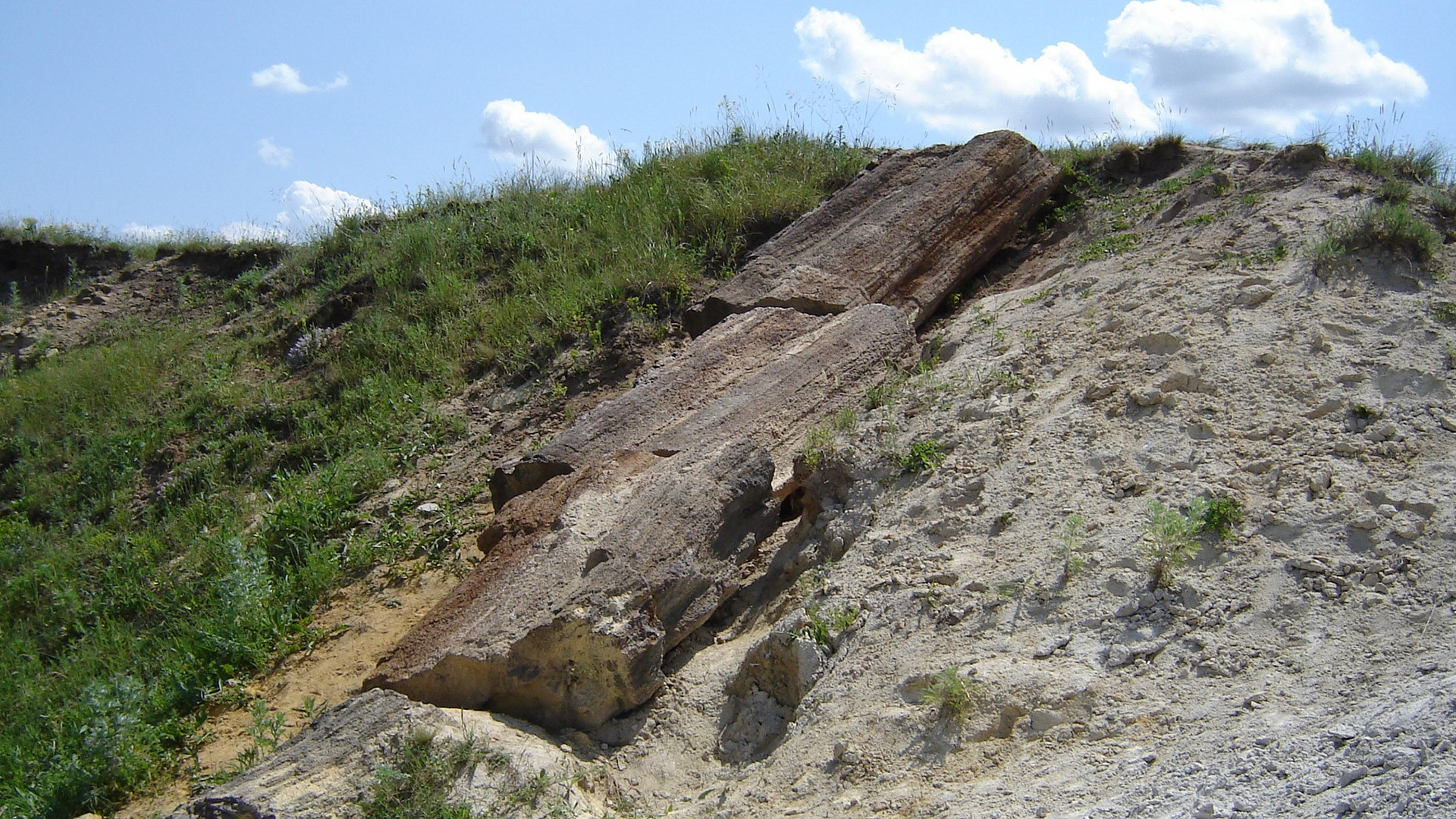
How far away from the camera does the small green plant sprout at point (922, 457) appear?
4.41m

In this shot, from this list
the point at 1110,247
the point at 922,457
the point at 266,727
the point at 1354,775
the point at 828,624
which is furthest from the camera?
the point at 1110,247

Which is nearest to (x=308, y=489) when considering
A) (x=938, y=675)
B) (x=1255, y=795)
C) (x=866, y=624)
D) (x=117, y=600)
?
(x=117, y=600)

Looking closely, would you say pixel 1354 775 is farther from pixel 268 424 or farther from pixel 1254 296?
pixel 268 424

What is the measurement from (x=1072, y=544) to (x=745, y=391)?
2009mm

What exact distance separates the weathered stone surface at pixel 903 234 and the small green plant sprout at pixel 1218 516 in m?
2.80

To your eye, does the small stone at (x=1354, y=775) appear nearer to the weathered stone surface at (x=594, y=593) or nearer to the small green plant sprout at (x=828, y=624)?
the small green plant sprout at (x=828, y=624)

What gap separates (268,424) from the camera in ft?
23.4

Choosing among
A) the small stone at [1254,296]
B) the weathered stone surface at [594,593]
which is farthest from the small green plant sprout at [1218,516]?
the weathered stone surface at [594,593]

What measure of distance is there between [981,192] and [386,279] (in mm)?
4651

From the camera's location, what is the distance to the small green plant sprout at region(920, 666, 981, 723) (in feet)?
10.2

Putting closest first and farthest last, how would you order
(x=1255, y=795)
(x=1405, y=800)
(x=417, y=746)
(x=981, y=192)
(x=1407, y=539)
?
1. (x=1405, y=800)
2. (x=1255, y=795)
3. (x=1407, y=539)
4. (x=417, y=746)
5. (x=981, y=192)

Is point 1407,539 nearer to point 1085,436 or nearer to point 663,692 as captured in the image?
point 1085,436

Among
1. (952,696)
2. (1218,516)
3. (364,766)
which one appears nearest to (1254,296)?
(1218,516)

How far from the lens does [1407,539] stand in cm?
316
